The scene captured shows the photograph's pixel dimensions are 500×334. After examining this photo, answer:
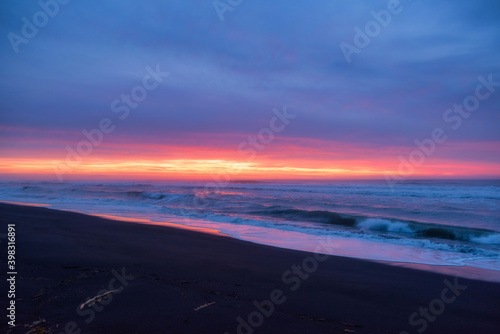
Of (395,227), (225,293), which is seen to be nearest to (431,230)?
(395,227)

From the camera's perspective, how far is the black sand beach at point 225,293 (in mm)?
3328

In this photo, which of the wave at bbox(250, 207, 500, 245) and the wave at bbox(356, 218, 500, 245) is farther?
the wave at bbox(250, 207, 500, 245)

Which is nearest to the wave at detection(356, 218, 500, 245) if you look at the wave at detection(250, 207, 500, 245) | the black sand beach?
the wave at detection(250, 207, 500, 245)

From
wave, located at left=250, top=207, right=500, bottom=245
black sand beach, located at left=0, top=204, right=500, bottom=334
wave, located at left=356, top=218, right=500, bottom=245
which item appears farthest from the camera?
wave, located at left=250, top=207, right=500, bottom=245

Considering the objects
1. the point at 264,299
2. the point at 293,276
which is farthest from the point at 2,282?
the point at 293,276

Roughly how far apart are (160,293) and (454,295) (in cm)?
444

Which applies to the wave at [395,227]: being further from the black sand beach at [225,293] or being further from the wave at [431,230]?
the black sand beach at [225,293]

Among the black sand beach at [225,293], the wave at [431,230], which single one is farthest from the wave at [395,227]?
the black sand beach at [225,293]

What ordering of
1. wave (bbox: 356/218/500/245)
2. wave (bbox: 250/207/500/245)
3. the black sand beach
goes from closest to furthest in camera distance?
the black sand beach, wave (bbox: 356/218/500/245), wave (bbox: 250/207/500/245)

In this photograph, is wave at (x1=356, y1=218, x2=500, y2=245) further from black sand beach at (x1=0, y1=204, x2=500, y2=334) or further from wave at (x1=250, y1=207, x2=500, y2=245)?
black sand beach at (x1=0, y1=204, x2=500, y2=334)

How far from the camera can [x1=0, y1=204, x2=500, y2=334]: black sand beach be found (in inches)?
131

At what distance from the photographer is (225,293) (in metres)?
4.21

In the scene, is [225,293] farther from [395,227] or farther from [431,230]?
[395,227]

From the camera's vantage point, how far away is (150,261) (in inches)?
229
